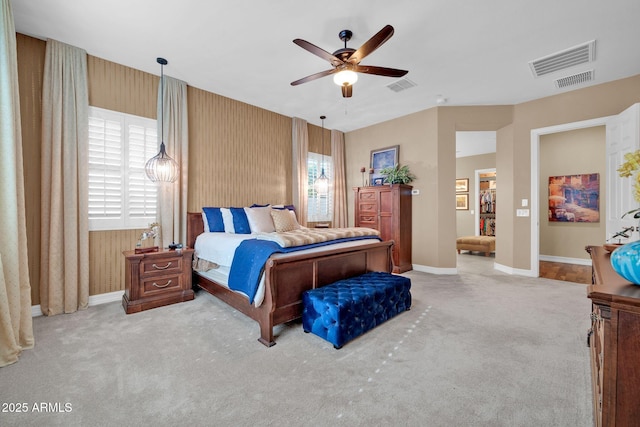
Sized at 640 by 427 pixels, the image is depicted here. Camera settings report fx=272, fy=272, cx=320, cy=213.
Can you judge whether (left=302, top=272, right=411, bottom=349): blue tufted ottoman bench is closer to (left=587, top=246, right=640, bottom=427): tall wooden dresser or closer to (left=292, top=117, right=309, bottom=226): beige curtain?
(left=587, top=246, right=640, bottom=427): tall wooden dresser

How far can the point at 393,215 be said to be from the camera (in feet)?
17.1

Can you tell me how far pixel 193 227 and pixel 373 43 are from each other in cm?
346

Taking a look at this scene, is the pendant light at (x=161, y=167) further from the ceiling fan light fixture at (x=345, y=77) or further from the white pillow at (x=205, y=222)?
the ceiling fan light fixture at (x=345, y=77)

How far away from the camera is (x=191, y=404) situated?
66.6 inches

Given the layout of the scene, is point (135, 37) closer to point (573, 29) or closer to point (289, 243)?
point (289, 243)

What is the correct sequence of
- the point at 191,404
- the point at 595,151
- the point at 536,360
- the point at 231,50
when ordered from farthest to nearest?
the point at 595,151
the point at 231,50
the point at 536,360
the point at 191,404

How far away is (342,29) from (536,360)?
3.57 metres

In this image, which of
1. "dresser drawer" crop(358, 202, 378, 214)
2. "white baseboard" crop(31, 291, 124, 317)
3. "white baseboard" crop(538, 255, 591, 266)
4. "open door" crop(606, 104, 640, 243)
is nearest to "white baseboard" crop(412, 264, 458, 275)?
"dresser drawer" crop(358, 202, 378, 214)

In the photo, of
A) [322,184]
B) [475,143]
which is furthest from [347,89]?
[475,143]

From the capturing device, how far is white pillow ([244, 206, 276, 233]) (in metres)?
4.07

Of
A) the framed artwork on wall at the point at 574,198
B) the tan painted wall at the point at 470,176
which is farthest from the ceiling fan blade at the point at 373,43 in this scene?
the tan painted wall at the point at 470,176

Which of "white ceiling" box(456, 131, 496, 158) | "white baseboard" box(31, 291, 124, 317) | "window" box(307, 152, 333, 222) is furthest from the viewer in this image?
"white ceiling" box(456, 131, 496, 158)

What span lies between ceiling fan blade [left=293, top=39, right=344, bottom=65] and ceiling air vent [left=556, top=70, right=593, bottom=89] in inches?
143

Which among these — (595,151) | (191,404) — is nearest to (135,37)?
(191,404)
